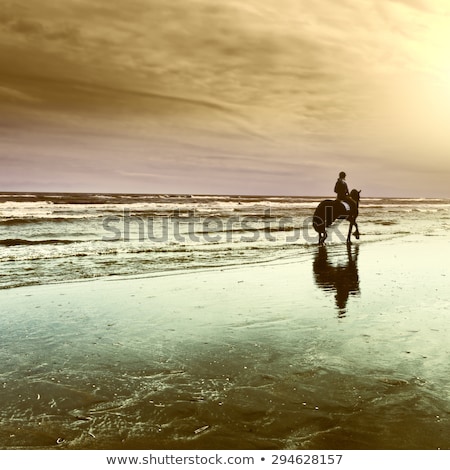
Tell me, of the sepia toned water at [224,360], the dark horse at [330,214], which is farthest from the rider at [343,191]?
the sepia toned water at [224,360]

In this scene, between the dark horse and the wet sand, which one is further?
the dark horse

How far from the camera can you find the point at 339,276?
1035cm

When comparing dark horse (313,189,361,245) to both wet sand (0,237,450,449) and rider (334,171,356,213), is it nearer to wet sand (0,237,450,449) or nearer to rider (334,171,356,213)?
rider (334,171,356,213)

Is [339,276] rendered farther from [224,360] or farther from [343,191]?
[343,191]

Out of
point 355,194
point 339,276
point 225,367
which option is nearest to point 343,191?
point 355,194

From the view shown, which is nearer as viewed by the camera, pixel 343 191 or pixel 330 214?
pixel 330 214

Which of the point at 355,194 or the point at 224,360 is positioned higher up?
the point at 355,194

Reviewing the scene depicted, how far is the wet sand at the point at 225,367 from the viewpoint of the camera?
3.44m

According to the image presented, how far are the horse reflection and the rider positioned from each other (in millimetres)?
4167

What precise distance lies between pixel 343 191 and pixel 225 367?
14634 mm

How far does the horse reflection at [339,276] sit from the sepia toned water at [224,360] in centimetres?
9

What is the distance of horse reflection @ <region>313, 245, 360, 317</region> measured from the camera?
8.27m

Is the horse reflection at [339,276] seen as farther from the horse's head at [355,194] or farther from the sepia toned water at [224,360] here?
the horse's head at [355,194]

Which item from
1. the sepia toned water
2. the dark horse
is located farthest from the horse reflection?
the dark horse
